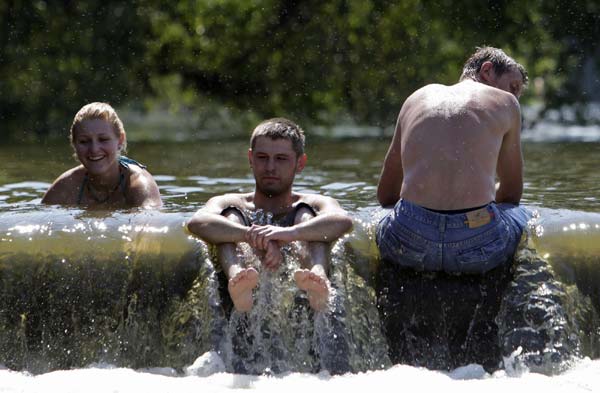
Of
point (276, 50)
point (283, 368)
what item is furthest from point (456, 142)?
point (276, 50)

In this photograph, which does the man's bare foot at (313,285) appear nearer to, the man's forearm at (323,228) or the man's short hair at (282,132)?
the man's forearm at (323,228)

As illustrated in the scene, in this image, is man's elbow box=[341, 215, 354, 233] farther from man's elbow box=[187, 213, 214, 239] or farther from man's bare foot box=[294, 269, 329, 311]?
man's elbow box=[187, 213, 214, 239]

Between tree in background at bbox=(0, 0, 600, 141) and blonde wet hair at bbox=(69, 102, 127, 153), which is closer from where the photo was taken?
blonde wet hair at bbox=(69, 102, 127, 153)

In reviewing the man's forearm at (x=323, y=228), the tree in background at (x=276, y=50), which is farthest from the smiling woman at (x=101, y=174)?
the tree in background at (x=276, y=50)

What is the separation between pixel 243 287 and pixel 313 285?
1.01 feet

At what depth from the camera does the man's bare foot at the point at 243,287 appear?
200 inches

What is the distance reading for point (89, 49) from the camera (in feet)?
54.2

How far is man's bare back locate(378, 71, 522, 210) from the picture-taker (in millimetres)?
5336

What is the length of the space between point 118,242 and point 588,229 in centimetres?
228

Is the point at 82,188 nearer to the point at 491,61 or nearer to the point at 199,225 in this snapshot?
the point at 199,225

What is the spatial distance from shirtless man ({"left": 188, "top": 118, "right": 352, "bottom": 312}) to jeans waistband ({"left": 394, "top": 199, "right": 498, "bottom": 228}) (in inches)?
12.4

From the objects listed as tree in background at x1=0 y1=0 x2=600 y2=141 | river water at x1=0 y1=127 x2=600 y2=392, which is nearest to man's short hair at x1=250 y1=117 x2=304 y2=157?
river water at x1=0 y1=127 x2=600 y2=392

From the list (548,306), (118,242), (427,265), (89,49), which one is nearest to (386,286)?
(427,265)

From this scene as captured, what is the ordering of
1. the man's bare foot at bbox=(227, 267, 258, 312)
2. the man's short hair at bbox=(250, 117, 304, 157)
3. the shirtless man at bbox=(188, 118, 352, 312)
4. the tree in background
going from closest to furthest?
the man's bare foot at bbox=(227, 267, 258, 312), the shirtless man at bbox=(188, 118, 352, 312), the man's short hair at bbox=(250, 117, 304, 157), the tree in background
